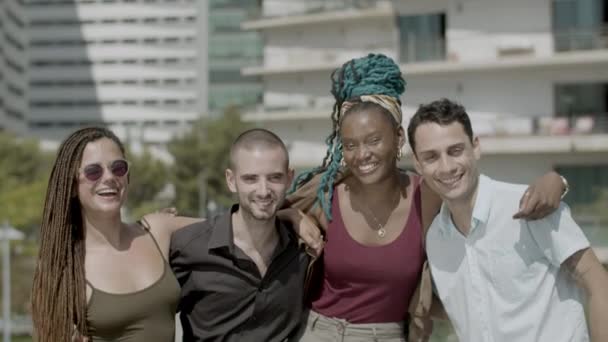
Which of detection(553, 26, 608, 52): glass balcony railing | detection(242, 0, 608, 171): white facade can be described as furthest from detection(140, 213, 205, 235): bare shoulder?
detection(553, 26, 608, 52): glass balcony railing

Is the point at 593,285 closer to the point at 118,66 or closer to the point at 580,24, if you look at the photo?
the point at 580,24

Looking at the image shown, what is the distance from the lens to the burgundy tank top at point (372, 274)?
4.05 m

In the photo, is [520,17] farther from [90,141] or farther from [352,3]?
[90,141]

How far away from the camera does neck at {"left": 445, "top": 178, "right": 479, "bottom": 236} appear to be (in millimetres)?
3727

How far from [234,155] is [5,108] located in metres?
81.7

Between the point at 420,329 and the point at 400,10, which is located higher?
the point at 400,10

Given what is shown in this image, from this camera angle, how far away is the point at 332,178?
4.35 metres

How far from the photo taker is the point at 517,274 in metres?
3.57

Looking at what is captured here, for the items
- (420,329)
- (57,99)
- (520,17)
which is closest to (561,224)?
(420,329)

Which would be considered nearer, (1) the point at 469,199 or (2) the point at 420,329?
(1) the point at 469,199

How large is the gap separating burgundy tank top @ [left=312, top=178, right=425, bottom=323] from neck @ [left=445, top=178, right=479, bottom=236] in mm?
334

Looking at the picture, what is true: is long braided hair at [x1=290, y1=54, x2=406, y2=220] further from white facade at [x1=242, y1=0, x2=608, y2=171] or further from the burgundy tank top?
white facade at [x1=242, y1=0, x2=608, y2=171]

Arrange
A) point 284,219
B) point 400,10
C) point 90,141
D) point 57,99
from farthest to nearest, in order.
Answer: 1. point 57,99
2. point 400,10
3. point 284,219
4. point 90,141

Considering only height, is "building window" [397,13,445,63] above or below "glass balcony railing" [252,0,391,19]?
below
